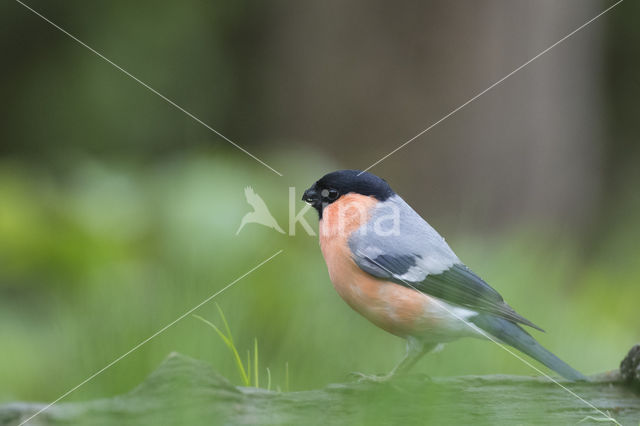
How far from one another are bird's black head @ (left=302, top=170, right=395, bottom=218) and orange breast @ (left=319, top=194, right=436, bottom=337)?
22mm

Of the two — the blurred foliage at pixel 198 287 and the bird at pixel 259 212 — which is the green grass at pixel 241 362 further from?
the bird at pixel 259 212

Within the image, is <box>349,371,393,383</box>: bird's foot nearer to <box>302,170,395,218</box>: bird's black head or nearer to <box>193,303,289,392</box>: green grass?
<box>193,303,289,392</box>: green grass

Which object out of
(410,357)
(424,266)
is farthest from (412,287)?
(410,357)

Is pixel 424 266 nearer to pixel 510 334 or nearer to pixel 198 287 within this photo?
pixel 510 334

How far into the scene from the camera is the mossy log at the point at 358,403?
44.6 inches

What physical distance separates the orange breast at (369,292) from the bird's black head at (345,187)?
0.02 meters

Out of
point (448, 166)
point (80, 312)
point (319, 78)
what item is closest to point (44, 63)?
point (319, 78)

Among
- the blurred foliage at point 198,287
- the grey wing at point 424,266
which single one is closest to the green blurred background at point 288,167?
the blurred foliage at point 198,287

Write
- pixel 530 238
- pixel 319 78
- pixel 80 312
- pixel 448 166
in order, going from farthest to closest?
pixel 319 78 → pixel 448 166 → pixel 530 238 → pixel 80 312

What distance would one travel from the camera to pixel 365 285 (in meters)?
1.45

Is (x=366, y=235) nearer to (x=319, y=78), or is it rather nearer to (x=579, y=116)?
(x=319, y=78)

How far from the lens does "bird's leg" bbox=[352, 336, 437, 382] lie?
1438mm

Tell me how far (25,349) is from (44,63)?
2.37 metres

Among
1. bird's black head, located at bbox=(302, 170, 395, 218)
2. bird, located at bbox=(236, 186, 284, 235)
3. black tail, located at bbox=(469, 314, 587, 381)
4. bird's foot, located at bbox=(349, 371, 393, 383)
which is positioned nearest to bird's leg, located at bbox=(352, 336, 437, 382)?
bird's foot, located at bbox=(349, 371, 393, 383)
